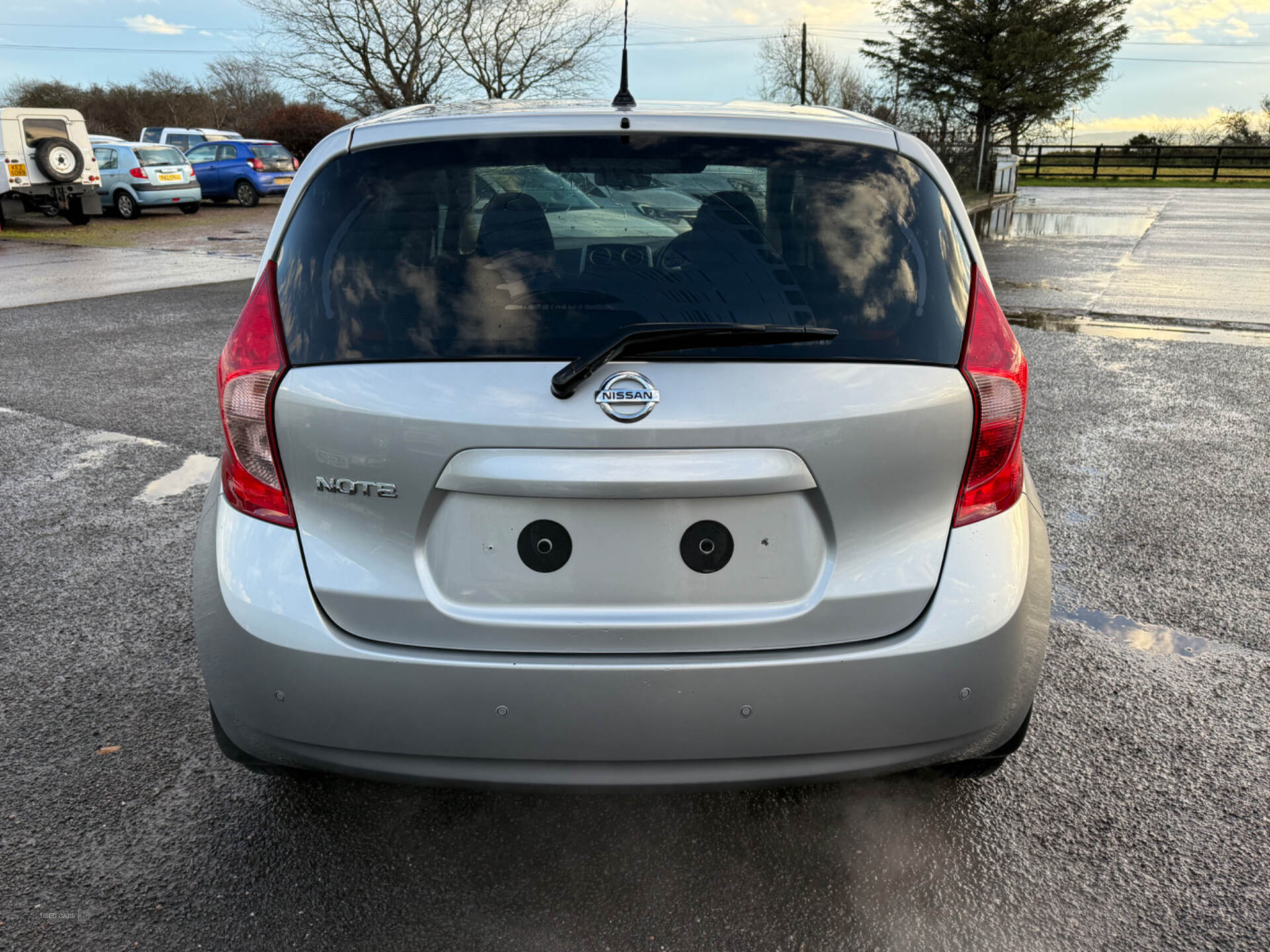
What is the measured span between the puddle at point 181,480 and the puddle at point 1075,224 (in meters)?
16.8

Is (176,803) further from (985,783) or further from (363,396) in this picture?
(985,783)

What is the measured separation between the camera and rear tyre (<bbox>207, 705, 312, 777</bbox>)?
220 centimetres

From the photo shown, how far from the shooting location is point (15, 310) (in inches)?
437

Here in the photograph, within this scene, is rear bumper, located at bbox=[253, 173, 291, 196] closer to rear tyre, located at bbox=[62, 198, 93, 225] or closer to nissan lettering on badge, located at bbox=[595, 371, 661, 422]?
rear tyre, located at bbox=[62, 198, 93, 225]

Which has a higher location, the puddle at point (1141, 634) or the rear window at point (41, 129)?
the rear window at point (41, 129)

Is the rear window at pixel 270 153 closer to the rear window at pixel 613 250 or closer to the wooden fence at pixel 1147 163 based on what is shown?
the rear window at pixel 613 250

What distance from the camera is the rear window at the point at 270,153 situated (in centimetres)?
2814

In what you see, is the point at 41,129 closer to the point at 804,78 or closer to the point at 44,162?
the point at 44,162

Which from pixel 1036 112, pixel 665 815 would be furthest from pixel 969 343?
pixel 1036 112

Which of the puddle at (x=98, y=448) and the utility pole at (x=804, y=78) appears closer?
the puddle at (x=98, y=448)

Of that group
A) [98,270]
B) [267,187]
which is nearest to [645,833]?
[98,270]

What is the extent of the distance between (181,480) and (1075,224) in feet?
68.2

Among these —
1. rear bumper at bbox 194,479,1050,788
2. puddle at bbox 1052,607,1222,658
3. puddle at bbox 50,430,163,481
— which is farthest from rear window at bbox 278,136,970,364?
puddle at bbox 50,430,163,481

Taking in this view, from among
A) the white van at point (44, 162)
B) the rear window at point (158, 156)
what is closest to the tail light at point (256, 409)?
the white van at point (44, 162)
